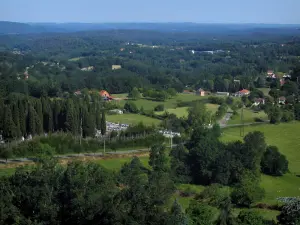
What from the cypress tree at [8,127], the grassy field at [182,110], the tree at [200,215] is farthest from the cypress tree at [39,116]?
the tree at [200,215]

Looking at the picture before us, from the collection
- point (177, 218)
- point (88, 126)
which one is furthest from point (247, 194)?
point (88, 126)

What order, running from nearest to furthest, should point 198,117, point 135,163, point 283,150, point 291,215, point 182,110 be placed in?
1. point 291,215
2. point 135,163
3. point 283,150
4. point 198,117
5. point 182,110

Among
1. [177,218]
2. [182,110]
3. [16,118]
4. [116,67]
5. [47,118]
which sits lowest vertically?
[116,67]

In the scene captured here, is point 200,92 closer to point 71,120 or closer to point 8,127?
Answer: point 71,120

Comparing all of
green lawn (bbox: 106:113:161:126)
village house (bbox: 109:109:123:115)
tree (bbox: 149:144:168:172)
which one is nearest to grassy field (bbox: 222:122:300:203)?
tree (bbox: 149:144:168:172)

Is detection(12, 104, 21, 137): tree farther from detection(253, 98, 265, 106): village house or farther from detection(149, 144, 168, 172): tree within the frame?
detection(253, 98, 265, 106): village house

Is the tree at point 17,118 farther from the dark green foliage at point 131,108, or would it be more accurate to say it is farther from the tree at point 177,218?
the tree at point 177,218
